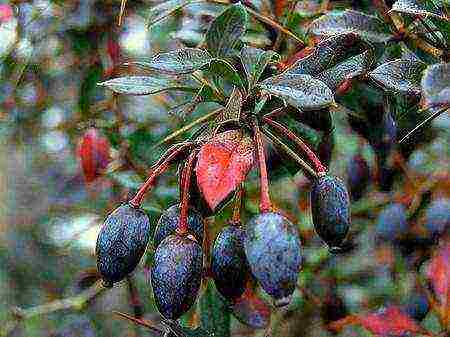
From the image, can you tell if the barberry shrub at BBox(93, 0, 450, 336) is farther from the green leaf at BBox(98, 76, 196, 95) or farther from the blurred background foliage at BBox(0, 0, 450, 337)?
the blurred background foliage at BBox(0, 0, 450, 337)

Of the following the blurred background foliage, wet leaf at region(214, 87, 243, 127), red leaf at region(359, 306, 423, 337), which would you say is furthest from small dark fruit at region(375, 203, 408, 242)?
wet leaf at region(214, 87, 243, 127)

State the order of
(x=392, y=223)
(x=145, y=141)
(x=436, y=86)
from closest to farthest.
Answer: (x=436, y=86) < (x=392, y=223) < (x=145, y=141)

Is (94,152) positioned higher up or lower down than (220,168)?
lower down

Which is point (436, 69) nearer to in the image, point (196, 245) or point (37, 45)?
point (196, 245)

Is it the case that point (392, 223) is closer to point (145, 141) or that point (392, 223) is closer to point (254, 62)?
point (145, 141)

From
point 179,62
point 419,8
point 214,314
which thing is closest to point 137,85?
point 179,62

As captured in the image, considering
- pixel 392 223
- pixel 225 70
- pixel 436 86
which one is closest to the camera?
pixel 436 86
